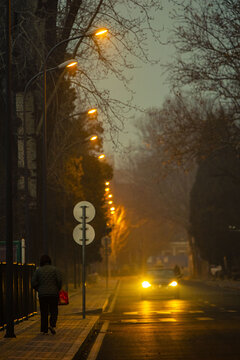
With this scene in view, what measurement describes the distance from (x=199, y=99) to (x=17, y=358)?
2874cm

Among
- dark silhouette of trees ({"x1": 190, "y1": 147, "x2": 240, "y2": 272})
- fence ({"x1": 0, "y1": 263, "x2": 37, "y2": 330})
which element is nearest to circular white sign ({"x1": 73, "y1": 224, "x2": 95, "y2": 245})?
fence ({"x1": 0, "y1": 263, "x2": 37, "y2": 330})

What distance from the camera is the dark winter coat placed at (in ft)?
62.0

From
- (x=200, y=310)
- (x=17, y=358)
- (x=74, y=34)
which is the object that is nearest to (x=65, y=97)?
(x=74, y=34)

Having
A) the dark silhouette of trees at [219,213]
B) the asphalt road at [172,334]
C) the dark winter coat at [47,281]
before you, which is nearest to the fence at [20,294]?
the dark winter coat at [47,281]

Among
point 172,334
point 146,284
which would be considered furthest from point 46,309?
point 146,284

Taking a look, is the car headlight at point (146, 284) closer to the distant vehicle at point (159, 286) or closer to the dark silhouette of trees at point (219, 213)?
the distant vehicle at point (159, 286)

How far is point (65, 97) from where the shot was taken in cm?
4031

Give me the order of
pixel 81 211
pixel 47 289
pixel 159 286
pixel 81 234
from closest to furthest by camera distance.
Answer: pixel 47 289 → pixel 81 211 → pixel 81 234 → pixel 159 286

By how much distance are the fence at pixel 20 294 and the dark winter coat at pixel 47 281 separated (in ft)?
2.25

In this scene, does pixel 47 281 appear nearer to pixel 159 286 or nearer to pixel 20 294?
pixel 20 294

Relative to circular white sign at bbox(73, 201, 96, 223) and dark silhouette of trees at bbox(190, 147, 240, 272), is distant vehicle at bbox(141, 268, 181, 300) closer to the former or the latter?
circular white sign at bbox(73, 201, 96, 223)

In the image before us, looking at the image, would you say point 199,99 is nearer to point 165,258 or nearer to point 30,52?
point 30,52

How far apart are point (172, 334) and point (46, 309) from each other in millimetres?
→ 2718

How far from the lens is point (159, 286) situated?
39750 millimetres
